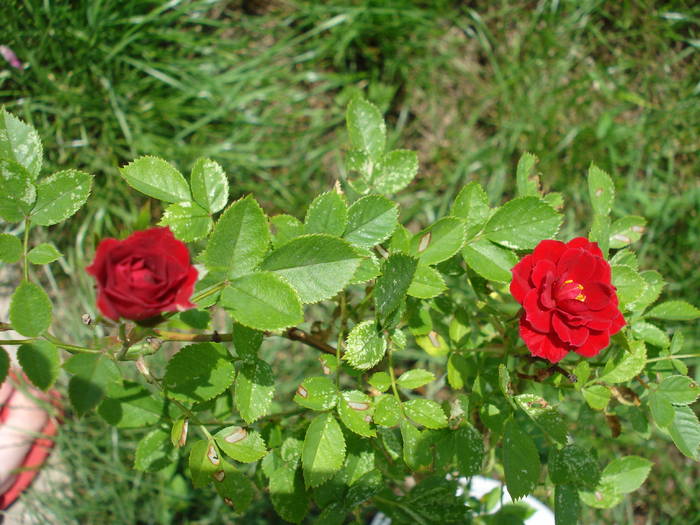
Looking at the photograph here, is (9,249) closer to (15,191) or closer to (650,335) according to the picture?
(15,191)

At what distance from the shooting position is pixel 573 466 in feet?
3.30

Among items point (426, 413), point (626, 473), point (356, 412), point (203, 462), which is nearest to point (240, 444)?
point (203, 462)

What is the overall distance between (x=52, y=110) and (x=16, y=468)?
1197 mm

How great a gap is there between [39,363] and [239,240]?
30 centimetres

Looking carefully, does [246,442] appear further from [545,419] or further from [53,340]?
[545,419]

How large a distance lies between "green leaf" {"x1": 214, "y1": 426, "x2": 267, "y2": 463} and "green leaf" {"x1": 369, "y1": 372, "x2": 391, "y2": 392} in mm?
200

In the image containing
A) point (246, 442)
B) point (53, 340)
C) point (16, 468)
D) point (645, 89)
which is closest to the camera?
point (53, 340)

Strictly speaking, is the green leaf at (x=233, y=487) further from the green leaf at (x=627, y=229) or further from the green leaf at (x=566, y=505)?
the green leaf at (x=627, y=229)

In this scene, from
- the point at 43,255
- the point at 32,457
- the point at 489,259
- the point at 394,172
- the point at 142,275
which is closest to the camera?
the point at 142,275

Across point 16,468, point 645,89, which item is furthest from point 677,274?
point 16,468

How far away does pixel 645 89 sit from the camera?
2.31 meters

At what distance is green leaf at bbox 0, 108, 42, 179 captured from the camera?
878 mm

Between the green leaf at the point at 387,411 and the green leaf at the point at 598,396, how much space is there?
0.32 metres

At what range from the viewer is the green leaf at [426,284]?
0.90 metres
